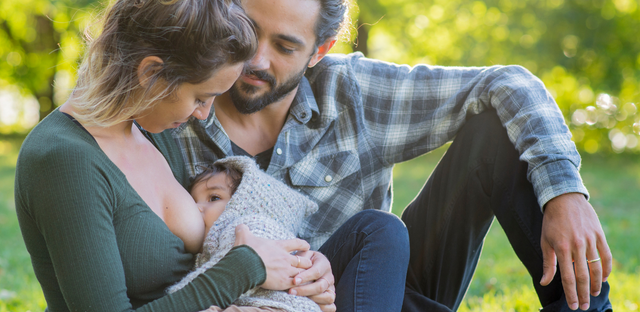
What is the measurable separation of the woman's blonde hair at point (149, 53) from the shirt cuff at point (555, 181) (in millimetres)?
1136

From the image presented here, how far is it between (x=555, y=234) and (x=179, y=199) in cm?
122

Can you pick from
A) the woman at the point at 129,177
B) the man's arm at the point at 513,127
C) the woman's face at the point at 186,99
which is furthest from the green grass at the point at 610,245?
the woman's face at the point at 186,99

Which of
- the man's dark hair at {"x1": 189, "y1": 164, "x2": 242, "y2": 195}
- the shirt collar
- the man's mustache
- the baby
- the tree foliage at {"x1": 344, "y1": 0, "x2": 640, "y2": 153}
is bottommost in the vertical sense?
the baby

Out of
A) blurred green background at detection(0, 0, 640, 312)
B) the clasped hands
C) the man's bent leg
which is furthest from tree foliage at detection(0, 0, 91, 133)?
the clasped hands

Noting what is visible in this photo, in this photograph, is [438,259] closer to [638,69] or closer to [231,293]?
[231,293]

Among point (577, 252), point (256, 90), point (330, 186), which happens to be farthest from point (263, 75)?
point (577, 252)

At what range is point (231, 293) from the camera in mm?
1492

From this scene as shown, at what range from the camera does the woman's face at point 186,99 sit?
158 centimetres

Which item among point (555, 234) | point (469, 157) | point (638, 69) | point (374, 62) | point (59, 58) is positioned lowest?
point (555, 234)

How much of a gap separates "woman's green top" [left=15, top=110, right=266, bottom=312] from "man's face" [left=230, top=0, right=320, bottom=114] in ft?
2.89

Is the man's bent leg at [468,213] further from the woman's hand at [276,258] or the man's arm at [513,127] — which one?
the woman's hand at [276,258]

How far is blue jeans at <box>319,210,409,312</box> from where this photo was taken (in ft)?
5.72

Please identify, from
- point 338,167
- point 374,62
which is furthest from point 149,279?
point 374,62

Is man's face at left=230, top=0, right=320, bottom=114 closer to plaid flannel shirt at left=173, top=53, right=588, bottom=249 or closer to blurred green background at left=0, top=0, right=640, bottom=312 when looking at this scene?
plaid flannel shirt at left=173, top=53, right=588, bottom=249
